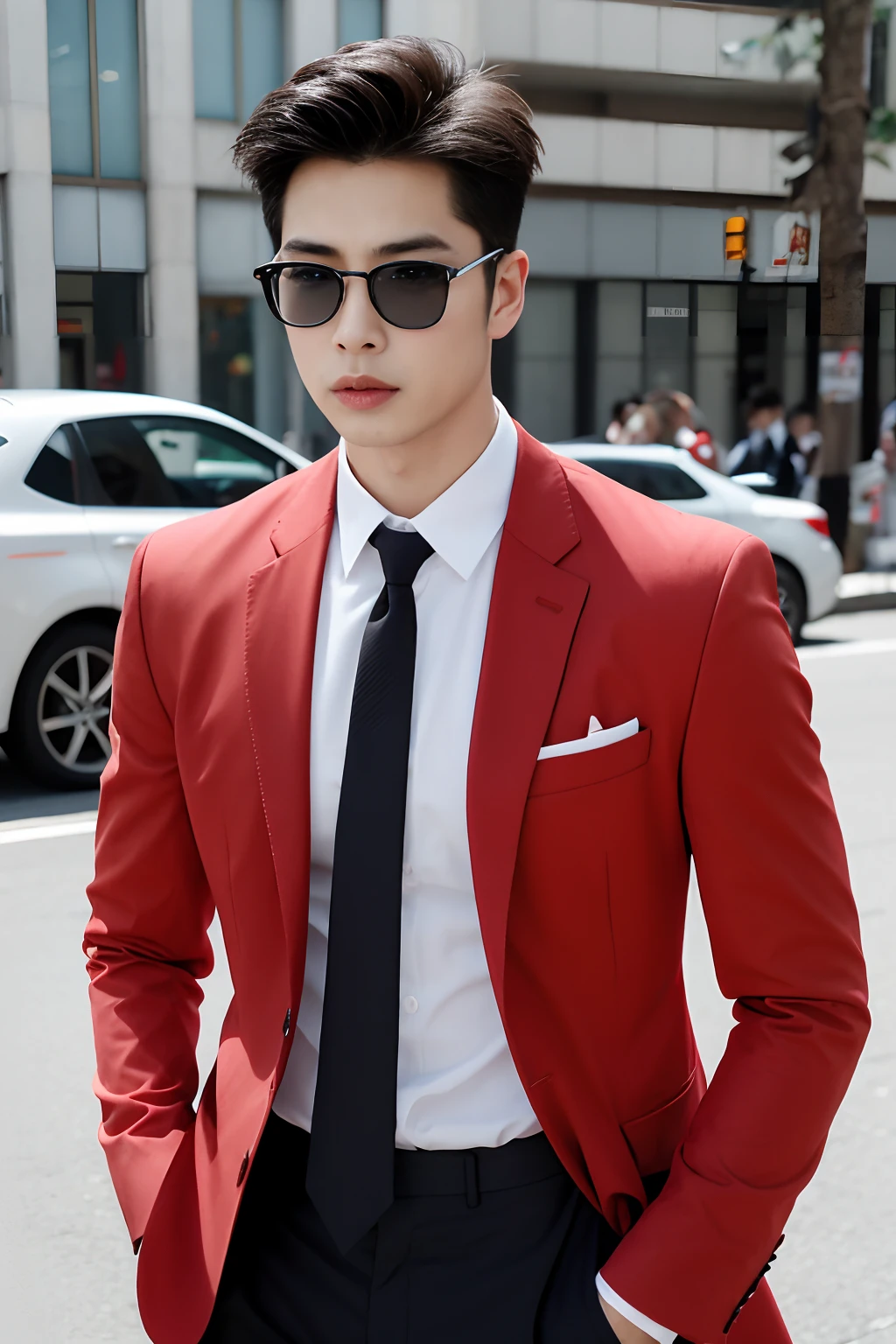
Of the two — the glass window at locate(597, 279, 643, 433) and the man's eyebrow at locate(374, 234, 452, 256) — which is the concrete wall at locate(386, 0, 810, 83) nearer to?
the man's eyebrow at locate(374, 234, 452, 256)

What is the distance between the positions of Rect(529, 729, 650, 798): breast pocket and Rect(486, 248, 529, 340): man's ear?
0.52m

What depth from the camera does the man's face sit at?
1603 millimetres

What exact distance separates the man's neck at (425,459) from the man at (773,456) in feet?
35.5

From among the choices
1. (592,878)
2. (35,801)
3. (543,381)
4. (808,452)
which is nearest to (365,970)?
(592,878)

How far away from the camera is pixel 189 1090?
5.77 feet

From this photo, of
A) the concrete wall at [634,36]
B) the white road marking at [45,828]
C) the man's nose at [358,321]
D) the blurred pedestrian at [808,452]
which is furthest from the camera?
the blurred pedestrian at [808,452]

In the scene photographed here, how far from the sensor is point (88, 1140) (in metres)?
3.71

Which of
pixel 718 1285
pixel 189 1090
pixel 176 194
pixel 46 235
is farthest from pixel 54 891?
pixel 176 194

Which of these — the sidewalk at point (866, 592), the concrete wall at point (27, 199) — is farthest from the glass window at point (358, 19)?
the sidewalk at point (866, 592)

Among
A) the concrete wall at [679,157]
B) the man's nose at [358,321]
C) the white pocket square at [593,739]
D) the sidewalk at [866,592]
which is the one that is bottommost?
the sidewalk at [866,592]

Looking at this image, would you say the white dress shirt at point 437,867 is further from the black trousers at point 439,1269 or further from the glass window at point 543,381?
the glass window at point 543,381

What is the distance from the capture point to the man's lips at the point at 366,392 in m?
1.62

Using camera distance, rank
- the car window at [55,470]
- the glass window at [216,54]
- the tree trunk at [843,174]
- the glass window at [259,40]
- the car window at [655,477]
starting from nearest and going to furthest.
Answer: the tree trunk at [843,174] < the car window at [55,470] < the car window at [655,477] < the glass window at [216,54] < the glass window at [259,40]

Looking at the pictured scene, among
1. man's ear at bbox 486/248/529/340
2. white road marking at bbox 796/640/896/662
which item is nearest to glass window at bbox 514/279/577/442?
white road marking at bbox 796/640/896/662
